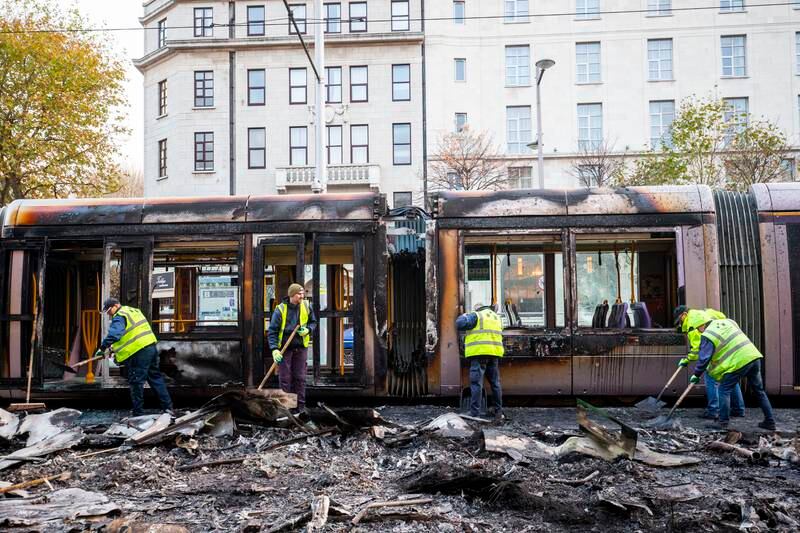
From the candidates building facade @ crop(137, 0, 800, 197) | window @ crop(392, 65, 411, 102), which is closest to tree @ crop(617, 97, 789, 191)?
building facade @ crop(137, 0, 800, 197)

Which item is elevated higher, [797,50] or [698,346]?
[797,50]

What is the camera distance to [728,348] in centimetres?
818

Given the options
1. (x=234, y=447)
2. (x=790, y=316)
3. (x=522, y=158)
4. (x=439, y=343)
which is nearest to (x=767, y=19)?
(x=522, y=158)

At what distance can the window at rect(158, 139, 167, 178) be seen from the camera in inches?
1385

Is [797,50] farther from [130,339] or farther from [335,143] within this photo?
[130,339]

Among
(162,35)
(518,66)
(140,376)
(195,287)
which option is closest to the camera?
(140,376)

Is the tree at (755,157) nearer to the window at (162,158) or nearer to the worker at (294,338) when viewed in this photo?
the worker at (294,338)

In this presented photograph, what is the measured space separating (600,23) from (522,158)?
835 cm

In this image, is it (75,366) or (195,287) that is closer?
(75,366)

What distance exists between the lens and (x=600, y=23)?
36094 mm

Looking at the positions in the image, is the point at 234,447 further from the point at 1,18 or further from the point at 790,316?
the point at 1,18

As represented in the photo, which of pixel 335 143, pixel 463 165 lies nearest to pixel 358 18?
pixel 335 143

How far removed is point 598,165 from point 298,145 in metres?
14.6

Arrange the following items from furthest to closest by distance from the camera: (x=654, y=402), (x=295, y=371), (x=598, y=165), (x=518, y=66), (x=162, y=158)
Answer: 1. (x=518, y=66)
2. (x=162, y=158)
3. (x=598, y=165)
4. (x=295, y=371)
5. (x=654, y=402)
